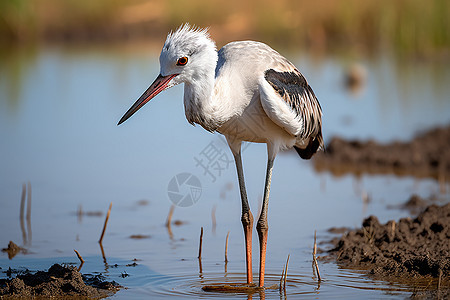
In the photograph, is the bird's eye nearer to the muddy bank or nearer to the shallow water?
the shallow water

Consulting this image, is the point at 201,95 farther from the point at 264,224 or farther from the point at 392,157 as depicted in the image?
the point at 392,157

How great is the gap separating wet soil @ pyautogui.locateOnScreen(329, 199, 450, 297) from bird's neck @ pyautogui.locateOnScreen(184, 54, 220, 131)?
1.98 meters

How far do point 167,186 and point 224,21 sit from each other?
1571 centimetres

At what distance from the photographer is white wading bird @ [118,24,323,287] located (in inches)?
237

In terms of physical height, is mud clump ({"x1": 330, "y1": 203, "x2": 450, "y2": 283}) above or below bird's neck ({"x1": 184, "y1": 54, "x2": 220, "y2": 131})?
below

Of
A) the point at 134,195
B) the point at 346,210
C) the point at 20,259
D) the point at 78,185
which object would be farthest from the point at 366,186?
the point at 20,259

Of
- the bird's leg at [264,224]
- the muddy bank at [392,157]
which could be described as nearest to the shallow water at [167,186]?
the bird's leg at [264,224]

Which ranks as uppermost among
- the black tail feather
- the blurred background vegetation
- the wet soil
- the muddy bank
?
the blurred background vegetation

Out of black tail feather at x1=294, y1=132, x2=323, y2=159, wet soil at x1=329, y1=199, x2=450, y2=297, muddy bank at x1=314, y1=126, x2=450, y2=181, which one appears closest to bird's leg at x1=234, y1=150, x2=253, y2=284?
wet soil at x1=329, y1=199, x2=450, y2=297

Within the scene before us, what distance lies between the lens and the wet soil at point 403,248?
6.49m

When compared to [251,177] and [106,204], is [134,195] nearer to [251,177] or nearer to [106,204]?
[106,204]

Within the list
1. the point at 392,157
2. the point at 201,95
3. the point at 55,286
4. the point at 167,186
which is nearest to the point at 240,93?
the point at 201,95

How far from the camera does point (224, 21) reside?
24938mm

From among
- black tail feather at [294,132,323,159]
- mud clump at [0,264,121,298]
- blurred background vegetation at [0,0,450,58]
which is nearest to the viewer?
mud clump at [0,264,121,298]
